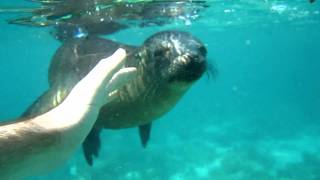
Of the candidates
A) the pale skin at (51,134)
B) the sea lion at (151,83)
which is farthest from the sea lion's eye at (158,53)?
the pale skin at (51,134)

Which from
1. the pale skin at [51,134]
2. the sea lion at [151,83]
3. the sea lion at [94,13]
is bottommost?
the sea lion at [94,13]

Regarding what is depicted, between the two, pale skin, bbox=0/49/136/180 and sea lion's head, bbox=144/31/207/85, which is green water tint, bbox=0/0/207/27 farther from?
pale skin, bbox=0/49/136/180

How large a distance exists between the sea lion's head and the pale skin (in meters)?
2.79

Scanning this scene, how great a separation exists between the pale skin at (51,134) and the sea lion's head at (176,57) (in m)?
2.79

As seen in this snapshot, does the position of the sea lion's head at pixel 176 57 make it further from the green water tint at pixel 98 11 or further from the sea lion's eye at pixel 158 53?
A: the green water tint at pixel 98 11

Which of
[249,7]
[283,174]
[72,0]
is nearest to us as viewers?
[72,0]

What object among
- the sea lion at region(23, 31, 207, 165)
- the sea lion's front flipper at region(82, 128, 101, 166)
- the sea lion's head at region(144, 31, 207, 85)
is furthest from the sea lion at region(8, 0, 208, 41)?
the sea lion's head at region(144, 31, 207, 85)

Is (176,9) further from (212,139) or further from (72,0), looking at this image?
(212,139)

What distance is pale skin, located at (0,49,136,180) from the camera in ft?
7.75

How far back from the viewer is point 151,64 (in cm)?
653

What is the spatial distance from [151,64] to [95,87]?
143 inches

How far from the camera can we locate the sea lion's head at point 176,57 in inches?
225

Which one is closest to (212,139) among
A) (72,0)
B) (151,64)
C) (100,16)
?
(100,16)

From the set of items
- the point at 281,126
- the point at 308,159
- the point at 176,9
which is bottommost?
the point at 281,126
